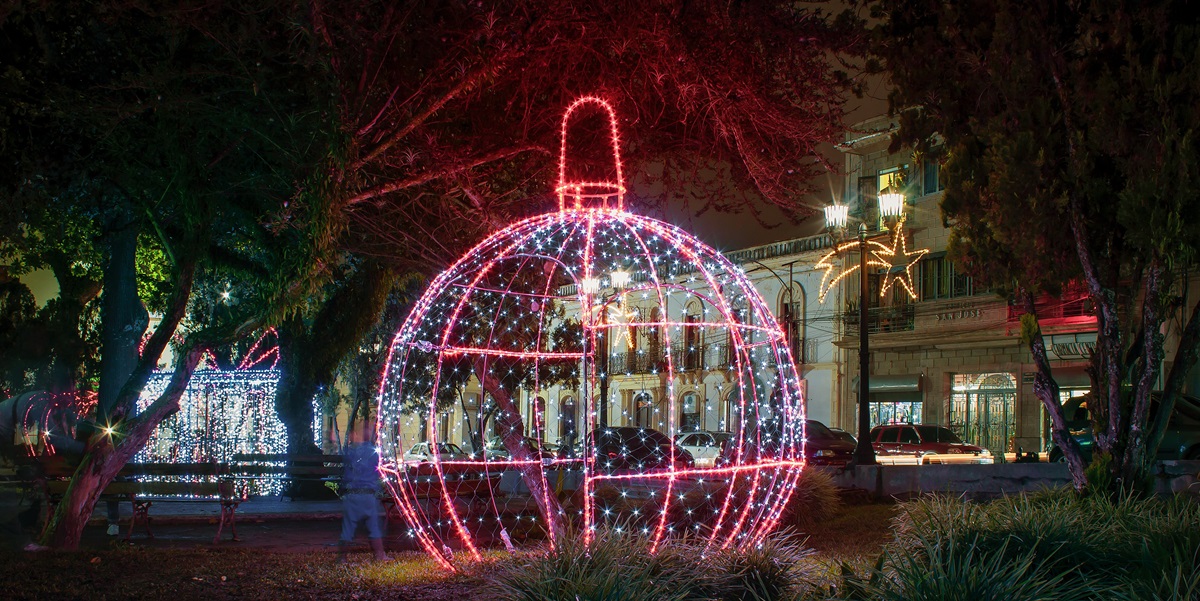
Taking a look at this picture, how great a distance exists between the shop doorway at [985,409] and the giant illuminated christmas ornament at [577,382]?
927 centimetres

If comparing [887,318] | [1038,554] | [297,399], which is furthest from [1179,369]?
[887,318]

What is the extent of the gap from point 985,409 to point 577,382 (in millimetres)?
14071

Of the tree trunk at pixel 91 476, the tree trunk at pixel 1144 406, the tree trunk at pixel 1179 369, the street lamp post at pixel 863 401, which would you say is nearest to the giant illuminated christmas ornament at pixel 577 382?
the street lamp post at pixel 863 401

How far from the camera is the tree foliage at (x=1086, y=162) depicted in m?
10.5

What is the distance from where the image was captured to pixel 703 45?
39.1 ft

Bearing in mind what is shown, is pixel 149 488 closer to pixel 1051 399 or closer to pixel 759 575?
pixel 759 575

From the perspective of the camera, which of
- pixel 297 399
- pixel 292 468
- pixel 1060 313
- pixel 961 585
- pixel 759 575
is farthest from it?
pixel 1060 313

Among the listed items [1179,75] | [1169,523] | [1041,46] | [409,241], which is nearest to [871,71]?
[1041,46]

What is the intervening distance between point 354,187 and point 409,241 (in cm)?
245

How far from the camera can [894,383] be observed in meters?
33.4

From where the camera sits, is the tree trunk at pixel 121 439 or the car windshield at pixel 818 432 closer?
the tree trunk at pixel 121 439

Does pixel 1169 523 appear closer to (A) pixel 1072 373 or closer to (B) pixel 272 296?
(B) pixel 272 296

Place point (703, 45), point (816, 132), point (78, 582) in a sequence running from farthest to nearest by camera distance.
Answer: point (816, 132), point (703, 45), point (78, 582)

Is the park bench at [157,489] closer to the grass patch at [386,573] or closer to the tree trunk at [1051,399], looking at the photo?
the grass patch at [386,573]
